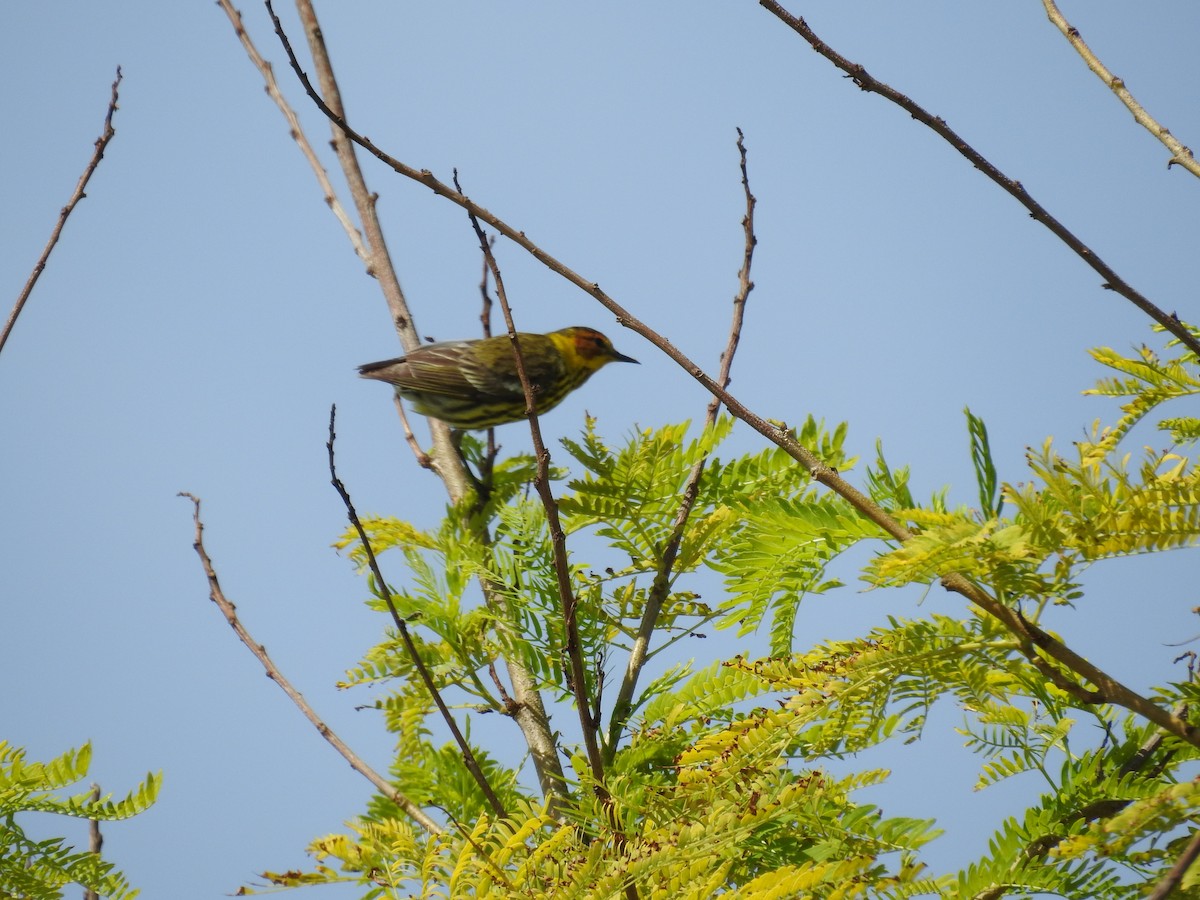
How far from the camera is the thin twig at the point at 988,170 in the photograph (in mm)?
1240

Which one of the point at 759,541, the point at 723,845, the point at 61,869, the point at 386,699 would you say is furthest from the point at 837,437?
the point at 61,869

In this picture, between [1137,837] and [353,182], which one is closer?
[1137,837]

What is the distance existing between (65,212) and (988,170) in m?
2.10

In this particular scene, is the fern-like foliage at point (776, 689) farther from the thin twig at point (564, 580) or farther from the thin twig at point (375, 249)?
the thin twig at point (375, 249)

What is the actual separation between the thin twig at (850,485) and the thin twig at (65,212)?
1032 mm

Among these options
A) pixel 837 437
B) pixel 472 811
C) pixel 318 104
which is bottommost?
pixel 472 811

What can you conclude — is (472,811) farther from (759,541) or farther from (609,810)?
(759,541)

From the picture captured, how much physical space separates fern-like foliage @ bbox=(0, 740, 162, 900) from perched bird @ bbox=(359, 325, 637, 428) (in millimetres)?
2610

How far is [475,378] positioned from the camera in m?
5.18

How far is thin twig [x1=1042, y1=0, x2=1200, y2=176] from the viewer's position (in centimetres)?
138

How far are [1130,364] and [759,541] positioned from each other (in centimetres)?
59

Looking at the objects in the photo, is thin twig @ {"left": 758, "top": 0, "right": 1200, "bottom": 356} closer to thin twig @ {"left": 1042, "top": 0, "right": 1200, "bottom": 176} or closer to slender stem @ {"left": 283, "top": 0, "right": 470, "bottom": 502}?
thin twig @ {"left": 1042, "top": 0, "right": 1200, "bottom": 176}

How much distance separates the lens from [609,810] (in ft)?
4.73

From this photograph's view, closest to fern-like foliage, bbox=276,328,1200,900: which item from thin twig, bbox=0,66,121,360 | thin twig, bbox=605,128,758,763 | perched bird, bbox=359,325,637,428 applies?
thin twig, bbox=605,128,758,763
